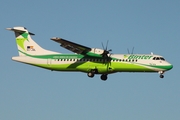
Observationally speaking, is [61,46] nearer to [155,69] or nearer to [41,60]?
[41,60]

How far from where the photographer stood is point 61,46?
42.2 meters

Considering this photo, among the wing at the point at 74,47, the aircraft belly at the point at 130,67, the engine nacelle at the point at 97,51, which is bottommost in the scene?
the aircraft belly at the point at 130,67

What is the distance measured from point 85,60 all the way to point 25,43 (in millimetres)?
8433

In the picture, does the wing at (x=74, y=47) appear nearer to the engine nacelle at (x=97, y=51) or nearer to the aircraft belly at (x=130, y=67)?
the engine nacelle at (x=97, y=51)

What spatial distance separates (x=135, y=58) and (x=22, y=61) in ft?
43.8

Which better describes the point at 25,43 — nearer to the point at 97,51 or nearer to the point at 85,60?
the point at 85,60

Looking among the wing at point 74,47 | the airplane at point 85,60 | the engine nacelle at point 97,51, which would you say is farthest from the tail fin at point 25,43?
the engine nacelle at point 97,51

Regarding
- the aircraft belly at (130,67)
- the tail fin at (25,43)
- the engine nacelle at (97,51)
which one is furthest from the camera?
the tail fin at (25,43)

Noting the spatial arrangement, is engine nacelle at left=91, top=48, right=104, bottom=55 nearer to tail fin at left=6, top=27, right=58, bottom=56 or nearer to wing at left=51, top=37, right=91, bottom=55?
wing at left=51, top=37, right=91, bottom=55

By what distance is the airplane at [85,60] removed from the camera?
41.1 meters

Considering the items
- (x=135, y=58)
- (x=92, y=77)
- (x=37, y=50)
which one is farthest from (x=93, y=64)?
(x=37, y=50)

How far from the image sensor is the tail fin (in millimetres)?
46500

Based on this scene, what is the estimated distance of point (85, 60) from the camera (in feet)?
142

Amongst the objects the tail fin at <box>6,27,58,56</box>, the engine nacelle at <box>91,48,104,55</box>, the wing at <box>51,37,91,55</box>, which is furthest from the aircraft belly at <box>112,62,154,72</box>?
the tail fin at <box>6,27,58,56</box>
